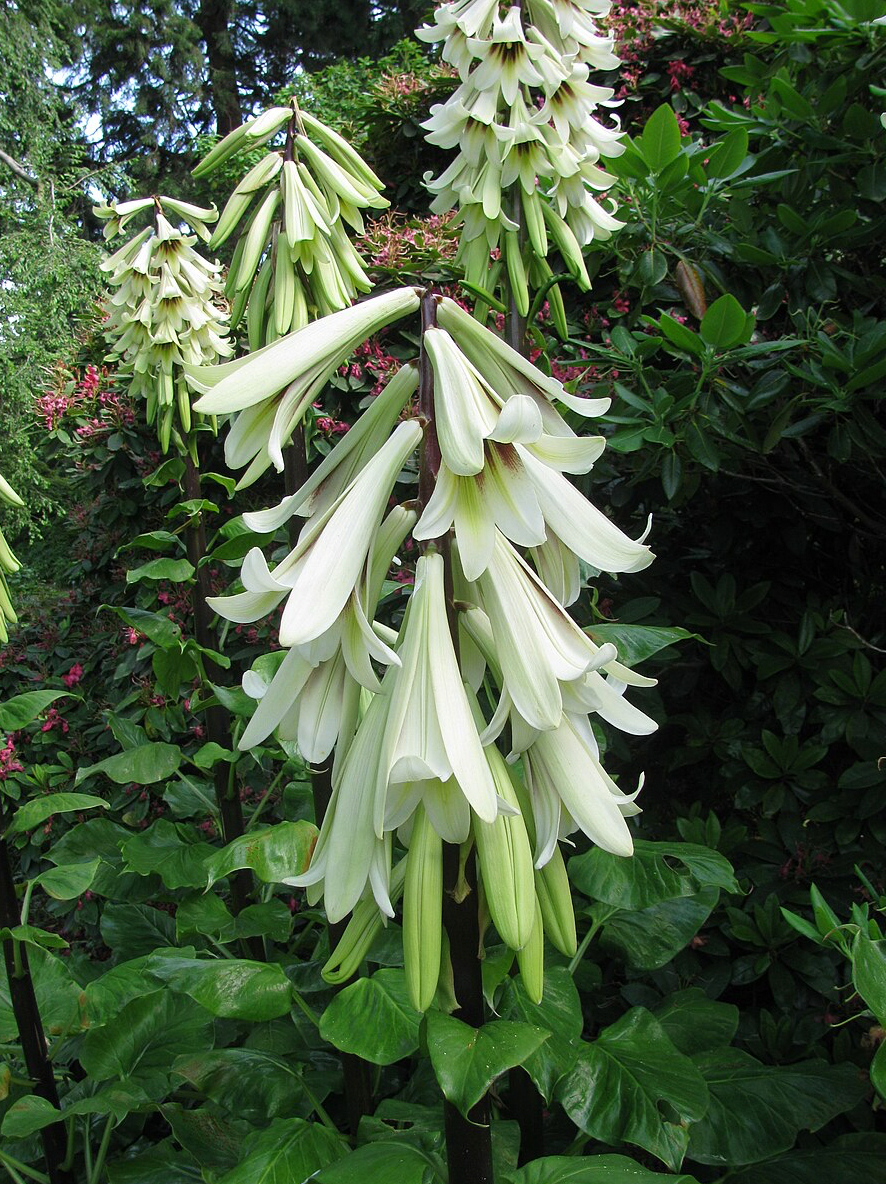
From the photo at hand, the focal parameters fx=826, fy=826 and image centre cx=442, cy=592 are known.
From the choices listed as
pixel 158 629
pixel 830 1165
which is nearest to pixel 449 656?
pixel 830 1165

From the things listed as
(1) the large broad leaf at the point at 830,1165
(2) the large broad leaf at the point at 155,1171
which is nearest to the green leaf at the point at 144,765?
(2) the large broad leaf at the point at 155,1171

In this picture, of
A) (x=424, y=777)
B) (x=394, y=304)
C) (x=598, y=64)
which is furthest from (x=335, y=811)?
(x=598, y=64)

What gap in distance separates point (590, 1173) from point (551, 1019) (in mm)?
172

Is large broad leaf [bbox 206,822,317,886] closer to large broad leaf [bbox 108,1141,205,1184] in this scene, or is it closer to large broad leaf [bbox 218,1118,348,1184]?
large broad leaf [bbox 218,1118,348,1184]

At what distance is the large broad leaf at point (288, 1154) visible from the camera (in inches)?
40.3

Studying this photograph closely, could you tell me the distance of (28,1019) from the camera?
1457 millimetres

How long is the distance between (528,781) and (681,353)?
1270 mm

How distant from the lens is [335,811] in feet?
2.72

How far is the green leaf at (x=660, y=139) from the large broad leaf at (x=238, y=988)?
1.74 m

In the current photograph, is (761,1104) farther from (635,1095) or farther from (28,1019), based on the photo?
(28,1019)

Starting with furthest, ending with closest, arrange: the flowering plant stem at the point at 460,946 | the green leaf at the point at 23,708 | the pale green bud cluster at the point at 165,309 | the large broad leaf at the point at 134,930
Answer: the pale green bud cluster at the point at 165,309 → the large broad leaf at the point at 134,930 → the green leaf at the point at 23,708 → the flowering plant stem at the point at 460,946

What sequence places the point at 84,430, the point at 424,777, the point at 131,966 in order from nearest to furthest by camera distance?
the point at 424,777 → the point at 131,966 → the point at 84,430

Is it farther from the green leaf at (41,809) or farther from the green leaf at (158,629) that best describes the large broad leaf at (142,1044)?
the green leaf at (158,629)

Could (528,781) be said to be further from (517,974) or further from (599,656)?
(517,974)
